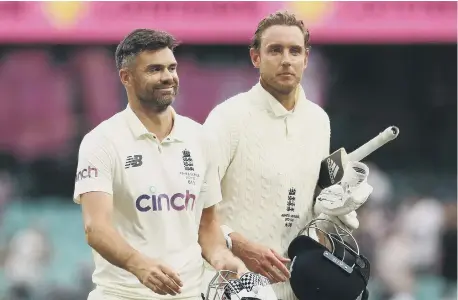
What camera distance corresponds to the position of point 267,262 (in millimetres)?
6664

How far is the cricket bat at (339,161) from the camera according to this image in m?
7.06

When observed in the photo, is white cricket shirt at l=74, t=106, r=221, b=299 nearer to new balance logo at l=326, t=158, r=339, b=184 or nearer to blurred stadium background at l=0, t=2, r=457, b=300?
new balance logo at l=326, t=158, r=339, b=184

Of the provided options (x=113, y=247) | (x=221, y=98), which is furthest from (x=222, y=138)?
(x=221, y=98)

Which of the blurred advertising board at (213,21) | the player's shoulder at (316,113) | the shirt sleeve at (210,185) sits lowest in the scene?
the shirt sleeve at (210,185)

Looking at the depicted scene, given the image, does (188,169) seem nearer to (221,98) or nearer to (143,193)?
(143,193)

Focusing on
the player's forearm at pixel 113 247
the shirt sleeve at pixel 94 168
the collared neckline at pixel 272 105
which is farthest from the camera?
the collared neckline at pixel 272 105

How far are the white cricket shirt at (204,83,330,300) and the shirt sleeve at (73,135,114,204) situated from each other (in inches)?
35.1

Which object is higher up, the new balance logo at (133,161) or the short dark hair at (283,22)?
the short dark hair at (283,22)

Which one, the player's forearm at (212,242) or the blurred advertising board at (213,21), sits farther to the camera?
the blurred advertising board at (213,21)

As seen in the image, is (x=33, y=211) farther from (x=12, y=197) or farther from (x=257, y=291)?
(x=257, y=291)

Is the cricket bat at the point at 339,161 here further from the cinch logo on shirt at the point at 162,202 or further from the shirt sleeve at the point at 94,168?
the shirt sleeve at the point at 94,168

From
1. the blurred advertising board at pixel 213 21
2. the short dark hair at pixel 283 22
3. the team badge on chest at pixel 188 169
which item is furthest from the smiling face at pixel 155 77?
the blurred advertising board at pixel 213 21

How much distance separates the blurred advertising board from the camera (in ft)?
52.0

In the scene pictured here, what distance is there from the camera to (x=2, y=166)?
16.8 m
